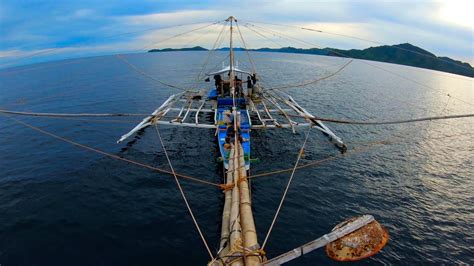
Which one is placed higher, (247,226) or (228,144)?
(228,144)

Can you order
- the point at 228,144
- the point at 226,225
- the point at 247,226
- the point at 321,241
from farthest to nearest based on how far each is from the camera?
the point at 228,144, the point at 226,225, the point at 247,226, the point at 321,241

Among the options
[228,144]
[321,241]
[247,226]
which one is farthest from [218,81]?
[321,241]

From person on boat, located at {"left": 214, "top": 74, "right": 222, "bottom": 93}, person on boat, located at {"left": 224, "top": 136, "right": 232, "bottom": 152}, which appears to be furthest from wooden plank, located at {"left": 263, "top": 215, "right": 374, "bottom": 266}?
person on boat, located at {"left": 214, "top": 74, "right": 222, "bottom": 93}

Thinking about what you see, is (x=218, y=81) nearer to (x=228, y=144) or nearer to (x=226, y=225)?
(x=228, y=144)

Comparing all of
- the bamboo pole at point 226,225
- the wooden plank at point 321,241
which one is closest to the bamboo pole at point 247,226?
the wooden plank at point 321,241

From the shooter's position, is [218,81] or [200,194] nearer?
[200,194]

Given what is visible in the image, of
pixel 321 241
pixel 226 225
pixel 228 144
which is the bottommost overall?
pixel 226 225

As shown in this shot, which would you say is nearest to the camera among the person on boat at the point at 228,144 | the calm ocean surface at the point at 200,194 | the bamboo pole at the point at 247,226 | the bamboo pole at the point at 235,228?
the bamboo pole at the point at 247,226

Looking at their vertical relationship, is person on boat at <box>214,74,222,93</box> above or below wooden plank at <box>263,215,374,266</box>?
above

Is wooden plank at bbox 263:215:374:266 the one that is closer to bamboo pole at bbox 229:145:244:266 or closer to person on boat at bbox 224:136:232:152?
bamboo pole at bbox 229:145:244:266

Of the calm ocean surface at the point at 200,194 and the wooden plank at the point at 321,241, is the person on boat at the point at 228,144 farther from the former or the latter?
the wooden plank at the point at 321,241

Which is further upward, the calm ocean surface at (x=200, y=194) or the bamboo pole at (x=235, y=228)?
the bamboo pole at (x=235, y=228)
